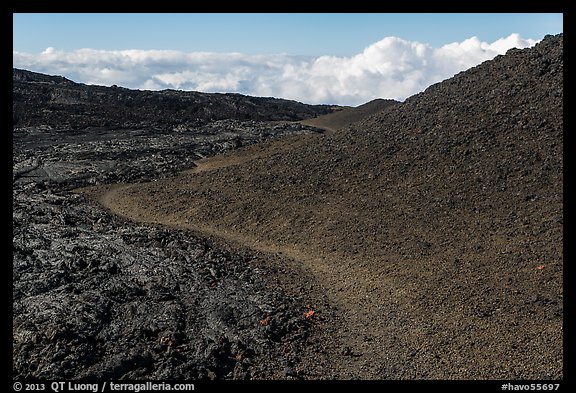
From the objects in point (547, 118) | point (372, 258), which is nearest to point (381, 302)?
point (372, 258)

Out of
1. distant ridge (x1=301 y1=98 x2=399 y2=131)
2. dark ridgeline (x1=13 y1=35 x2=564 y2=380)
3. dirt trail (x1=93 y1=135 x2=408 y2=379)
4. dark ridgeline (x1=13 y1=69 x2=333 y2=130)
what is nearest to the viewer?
dark ridgeline (x1=13 y1=35 x2=564 y2=380)

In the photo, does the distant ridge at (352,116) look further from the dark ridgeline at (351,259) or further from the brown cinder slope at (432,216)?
the dark ridgeline at (351,259)

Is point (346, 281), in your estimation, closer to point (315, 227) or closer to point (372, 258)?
point (372, 258)

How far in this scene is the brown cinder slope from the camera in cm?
1071

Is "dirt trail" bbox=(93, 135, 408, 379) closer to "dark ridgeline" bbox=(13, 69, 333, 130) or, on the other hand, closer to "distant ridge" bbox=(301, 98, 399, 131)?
"dark ridgeline" bbox=(13, 69, 333, 130)

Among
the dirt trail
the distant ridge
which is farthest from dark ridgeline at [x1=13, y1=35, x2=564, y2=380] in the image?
the distant ridge

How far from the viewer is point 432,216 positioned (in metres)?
Answer: 17.4

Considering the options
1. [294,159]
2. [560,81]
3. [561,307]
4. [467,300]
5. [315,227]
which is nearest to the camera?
[561,307]

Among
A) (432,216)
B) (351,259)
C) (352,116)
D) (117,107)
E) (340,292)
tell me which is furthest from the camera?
(117,107)

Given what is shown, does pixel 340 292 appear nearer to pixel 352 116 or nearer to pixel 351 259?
pixel 351 259

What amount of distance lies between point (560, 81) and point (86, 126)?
4249cm

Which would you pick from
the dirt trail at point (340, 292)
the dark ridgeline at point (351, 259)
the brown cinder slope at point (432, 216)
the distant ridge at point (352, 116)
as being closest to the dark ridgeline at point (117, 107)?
the distant ridge at point (352, 116)

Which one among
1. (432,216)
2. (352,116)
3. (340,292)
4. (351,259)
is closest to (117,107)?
(352,116)
